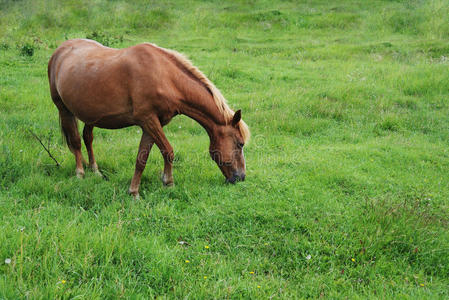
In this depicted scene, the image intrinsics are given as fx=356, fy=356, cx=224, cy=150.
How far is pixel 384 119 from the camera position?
806 cm

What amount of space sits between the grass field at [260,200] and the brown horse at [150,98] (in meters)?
0.57

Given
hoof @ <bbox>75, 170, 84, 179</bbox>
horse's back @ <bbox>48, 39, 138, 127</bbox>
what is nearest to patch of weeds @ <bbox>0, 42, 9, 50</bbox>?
horse's back @ <bbox>48, 39, 138, 127</bbox>

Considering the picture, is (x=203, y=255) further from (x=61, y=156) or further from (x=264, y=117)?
(x=264, y=117)

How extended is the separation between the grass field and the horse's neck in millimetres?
982

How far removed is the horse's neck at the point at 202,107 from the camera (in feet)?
16.3

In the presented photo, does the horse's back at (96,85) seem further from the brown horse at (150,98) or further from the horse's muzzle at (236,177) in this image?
the horse's muzzle at (236,177)

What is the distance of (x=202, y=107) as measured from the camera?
5016 millimetres

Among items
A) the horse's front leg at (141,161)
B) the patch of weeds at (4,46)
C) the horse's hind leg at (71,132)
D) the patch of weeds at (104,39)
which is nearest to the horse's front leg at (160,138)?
the horse's front leg at (141,161)

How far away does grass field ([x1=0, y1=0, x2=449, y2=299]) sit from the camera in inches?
134

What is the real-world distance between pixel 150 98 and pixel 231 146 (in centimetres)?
131

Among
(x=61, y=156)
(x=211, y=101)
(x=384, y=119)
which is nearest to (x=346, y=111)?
(x=384, y=119)

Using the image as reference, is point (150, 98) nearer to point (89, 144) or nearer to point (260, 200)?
point (89, 144)

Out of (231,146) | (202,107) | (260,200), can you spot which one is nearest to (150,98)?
(202,107)

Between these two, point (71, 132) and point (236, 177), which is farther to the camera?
point (71, 132)
